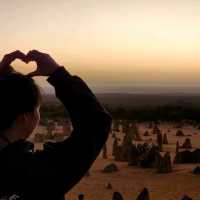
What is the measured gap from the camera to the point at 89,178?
18.1m

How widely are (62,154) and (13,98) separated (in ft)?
0.95

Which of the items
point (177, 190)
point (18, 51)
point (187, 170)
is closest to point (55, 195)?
point (18, 51)

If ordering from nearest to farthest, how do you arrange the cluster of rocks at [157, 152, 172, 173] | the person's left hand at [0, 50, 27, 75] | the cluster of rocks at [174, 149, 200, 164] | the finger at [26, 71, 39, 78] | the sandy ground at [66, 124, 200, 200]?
the finger at [26, 71, 39, 78] → the person's left hand at [0, 50, 27, 75] → the sandy ground at [66, 124, 200, 200] → the cluster of rocks at [157, 152, 172, 173] → the cluster of rocks at [174, 149, 200, 164]

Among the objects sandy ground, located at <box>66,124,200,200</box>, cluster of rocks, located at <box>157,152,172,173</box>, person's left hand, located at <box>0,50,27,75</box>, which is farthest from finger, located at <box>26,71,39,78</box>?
cluster of rocks, located at <box>157,152,172,173</box>

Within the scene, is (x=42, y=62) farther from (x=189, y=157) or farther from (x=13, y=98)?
(x=189, y=157)

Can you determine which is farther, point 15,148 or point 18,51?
point 18,51

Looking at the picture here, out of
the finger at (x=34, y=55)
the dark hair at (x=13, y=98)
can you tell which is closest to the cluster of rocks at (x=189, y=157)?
the finger at (x=34, y=55)

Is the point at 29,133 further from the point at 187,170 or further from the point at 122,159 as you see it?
the point at 122,159

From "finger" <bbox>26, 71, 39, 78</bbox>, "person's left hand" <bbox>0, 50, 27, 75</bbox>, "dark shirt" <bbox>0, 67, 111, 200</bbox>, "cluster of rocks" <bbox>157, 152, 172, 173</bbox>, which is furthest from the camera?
"cluster of rocks" <bbox>157, 152, 172, 173</bbox>

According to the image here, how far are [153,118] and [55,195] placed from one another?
57322 millimetres

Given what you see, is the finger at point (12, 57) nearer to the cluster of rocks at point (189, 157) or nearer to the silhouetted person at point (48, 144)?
the silhouetted person at point (48, 144)

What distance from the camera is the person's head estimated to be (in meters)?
2.42

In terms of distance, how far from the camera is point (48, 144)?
2.55 meters

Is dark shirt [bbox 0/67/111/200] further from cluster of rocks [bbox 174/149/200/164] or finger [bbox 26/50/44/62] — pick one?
cluster of rocks [bbox 174/149/200/164]
